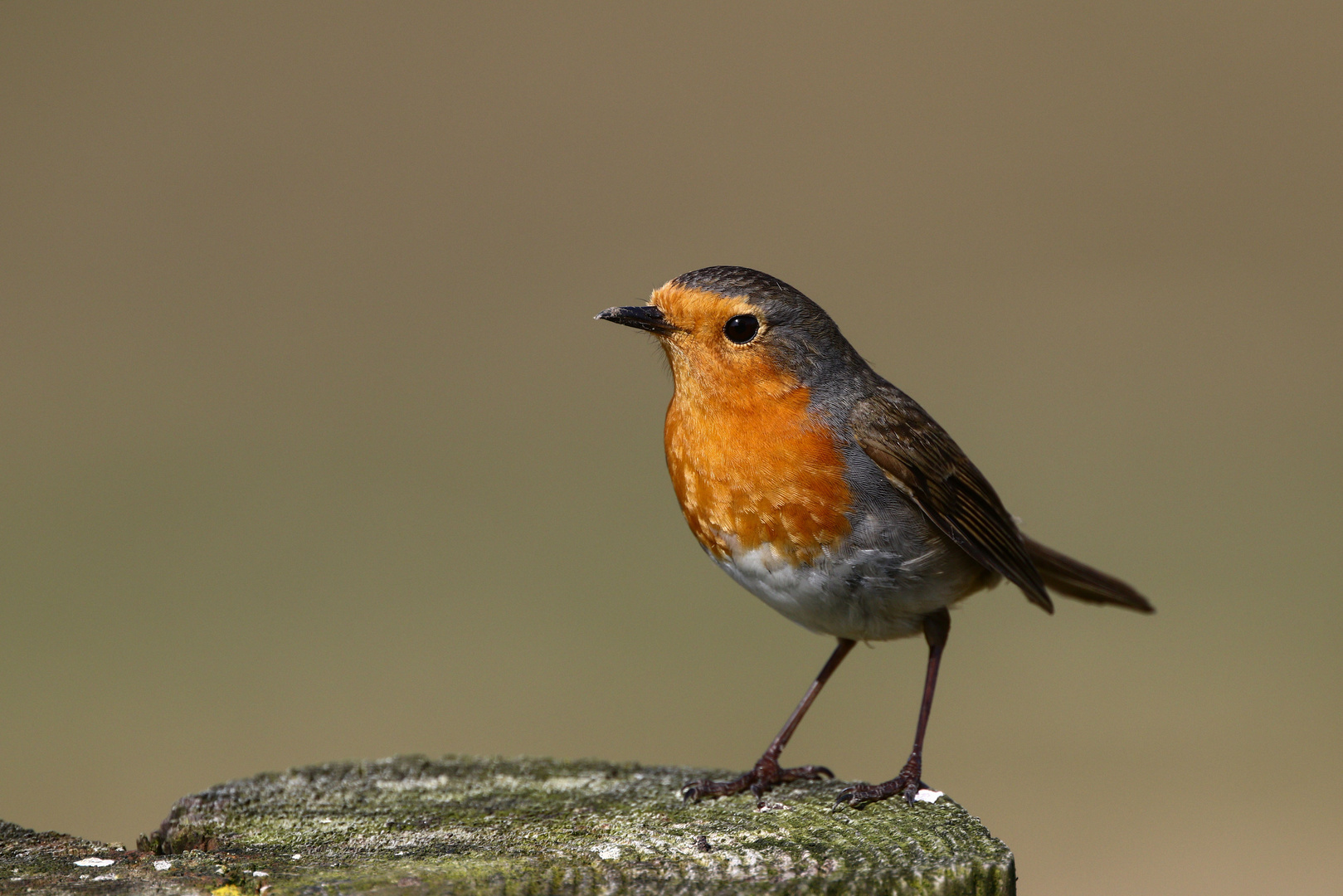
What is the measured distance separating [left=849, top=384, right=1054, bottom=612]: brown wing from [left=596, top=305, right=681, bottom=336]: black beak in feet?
1.98

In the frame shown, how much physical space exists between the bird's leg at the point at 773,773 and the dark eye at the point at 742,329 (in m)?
1.03

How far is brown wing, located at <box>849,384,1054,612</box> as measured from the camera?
3.90 metres

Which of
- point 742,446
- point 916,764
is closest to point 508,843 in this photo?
point 916,764

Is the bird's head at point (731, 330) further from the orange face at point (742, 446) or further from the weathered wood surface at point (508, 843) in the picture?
the weathered wood surface at point (508, 843)

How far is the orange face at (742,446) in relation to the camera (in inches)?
145

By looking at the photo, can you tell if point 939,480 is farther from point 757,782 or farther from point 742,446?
point 757,782

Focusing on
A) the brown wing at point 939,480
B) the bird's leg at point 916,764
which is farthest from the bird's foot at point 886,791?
the brown wing at point 939,480

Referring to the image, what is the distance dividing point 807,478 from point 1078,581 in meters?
1.65

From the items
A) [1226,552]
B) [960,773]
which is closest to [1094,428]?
[1226,552]

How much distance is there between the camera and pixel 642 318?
390cm

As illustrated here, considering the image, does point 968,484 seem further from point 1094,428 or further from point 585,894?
point 1094,428

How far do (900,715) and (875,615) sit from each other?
5505mm

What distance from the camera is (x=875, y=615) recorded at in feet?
12.5

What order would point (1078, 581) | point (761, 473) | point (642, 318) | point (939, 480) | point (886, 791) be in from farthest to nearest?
point (1078, 581), point (939, 480), point (642, 318), point (761, 473), point (886, 791)
